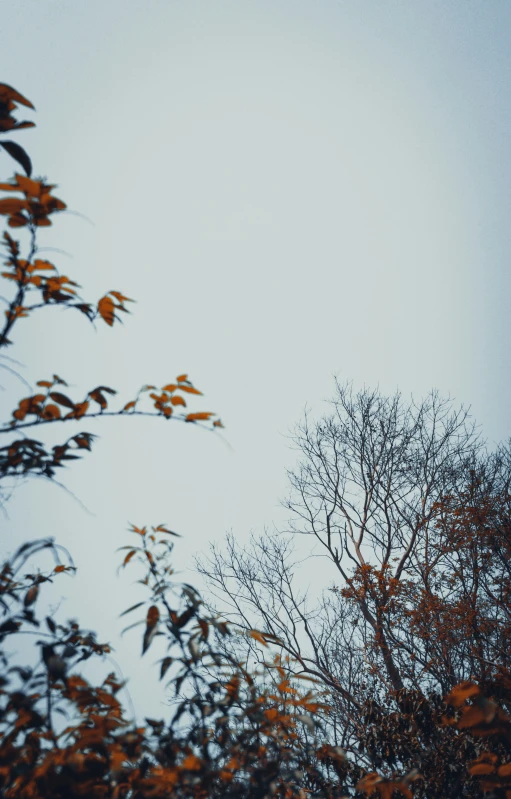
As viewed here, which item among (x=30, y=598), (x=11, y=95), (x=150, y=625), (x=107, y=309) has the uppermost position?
(x=11, y=95)

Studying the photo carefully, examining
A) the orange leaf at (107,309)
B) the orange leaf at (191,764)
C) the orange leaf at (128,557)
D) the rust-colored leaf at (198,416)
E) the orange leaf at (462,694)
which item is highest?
the orange leaf at (107,309)

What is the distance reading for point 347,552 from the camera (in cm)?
970

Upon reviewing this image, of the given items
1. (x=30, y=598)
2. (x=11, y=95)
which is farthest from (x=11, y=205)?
(x=30, y=598)

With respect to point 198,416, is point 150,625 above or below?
below

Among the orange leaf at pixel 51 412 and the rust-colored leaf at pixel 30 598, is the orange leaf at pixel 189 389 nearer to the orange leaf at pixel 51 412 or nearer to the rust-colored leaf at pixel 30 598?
the orange leaf at pixel 51 412

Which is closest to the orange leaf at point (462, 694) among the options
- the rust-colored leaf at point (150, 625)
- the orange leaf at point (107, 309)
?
the rust-colored leaf at point (150, 625)

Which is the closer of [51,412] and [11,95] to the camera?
[11,95]

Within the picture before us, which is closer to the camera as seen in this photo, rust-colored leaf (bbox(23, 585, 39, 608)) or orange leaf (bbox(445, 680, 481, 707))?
orange leaf (bbox(445, 680, 481, 707))

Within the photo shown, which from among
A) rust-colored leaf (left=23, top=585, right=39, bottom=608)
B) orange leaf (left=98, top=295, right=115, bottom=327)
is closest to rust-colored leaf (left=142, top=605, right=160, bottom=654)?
rust-colored leaf (left=23, top=585, right=39, bottom=608)

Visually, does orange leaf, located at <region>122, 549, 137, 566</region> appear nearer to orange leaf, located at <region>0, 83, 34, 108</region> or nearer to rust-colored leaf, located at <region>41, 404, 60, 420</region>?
rust-colored leaf, located at <region>41, 404, 60, 420</region>

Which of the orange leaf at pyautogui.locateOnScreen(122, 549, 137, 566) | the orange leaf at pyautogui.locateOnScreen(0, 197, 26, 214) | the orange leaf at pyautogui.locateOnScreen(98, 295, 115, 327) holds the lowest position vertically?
the orange leaf at pyautogui.locateOnScreen(122, 549, 137, 566)

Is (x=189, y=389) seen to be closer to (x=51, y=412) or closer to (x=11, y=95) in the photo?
(x=51, y=412)

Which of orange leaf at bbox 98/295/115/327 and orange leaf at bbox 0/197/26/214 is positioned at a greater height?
orange leaf at bbox 0/197/26/214

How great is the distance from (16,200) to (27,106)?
0.21 meters
